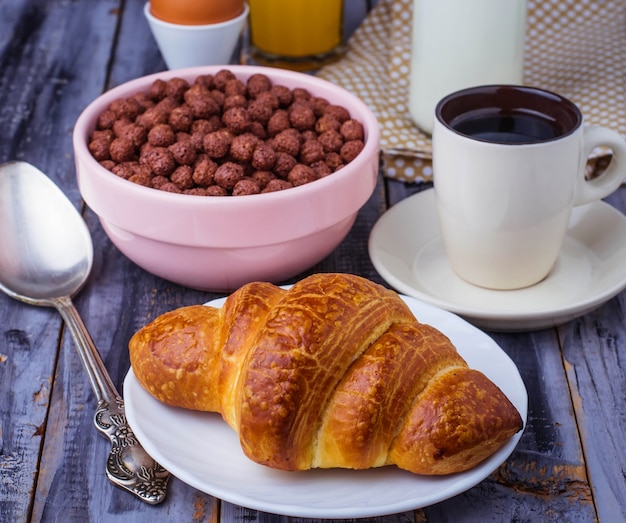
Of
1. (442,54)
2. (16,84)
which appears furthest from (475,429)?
(16,84)

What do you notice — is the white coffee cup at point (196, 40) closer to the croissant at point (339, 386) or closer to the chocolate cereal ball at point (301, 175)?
the chocolate cereal ball at point (301, 175)

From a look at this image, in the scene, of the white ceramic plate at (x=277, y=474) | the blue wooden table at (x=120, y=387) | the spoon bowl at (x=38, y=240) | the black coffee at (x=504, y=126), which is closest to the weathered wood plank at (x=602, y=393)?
the blue wooden table at (x=120, y=387)

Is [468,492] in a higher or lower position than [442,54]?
lower

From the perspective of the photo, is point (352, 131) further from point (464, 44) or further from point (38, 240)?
point (38, 240)

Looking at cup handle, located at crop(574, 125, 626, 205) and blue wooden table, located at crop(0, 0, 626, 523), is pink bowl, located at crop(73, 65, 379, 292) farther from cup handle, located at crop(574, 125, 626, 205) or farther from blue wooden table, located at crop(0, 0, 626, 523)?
cup handle, located at crop(574, 125, 626, 205)

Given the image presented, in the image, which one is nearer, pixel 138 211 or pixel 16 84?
pixel 138 211

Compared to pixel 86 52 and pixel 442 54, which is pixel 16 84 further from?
pixel 442 54
